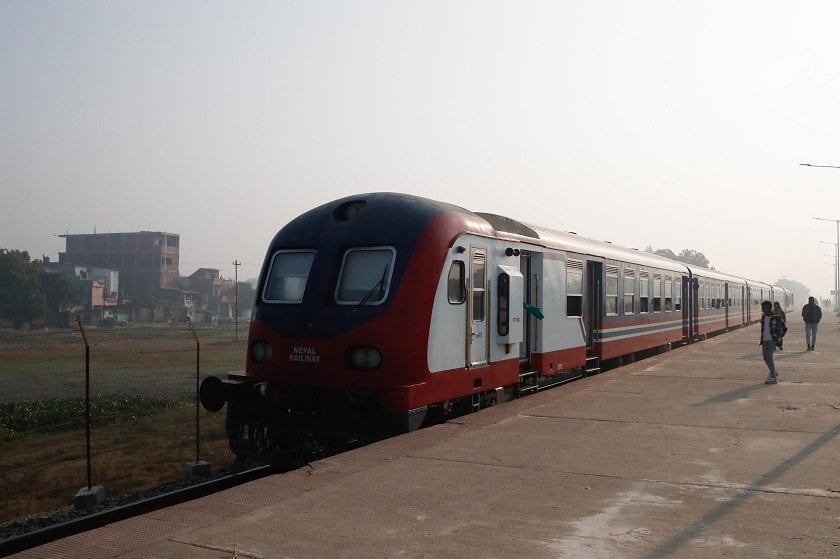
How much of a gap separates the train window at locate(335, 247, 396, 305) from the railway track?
2196 mm

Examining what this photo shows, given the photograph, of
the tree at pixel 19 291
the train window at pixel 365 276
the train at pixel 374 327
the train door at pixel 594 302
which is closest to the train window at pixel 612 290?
the train door at pixel 594 302

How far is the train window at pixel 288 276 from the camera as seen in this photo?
380 inches

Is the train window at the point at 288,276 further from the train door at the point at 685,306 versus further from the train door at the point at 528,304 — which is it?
the train door at the point at 685,306

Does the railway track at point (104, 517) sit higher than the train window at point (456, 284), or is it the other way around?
the train window at point (456, 284)

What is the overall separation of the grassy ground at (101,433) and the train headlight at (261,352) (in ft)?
11.7

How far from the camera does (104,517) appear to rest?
24.2ft

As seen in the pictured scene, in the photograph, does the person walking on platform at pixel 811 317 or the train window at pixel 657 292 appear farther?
the person walking on platform at pixel 811 317

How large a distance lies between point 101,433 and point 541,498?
13.4 metres

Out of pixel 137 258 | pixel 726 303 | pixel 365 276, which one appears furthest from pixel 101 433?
pixel 137 258

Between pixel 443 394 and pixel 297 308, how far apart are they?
6.71 feet

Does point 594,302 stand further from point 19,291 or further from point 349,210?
point 19,291

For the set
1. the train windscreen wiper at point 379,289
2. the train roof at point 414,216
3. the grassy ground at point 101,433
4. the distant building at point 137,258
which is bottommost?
the grassy ground at point 101,433

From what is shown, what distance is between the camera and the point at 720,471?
7.29 m

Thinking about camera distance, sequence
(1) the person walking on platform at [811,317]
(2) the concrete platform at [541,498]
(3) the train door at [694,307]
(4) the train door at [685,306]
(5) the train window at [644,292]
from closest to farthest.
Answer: (2) the concrete platform at [541,498] < (5) the train window at [644,292] < (1) the person walking on platform at [811,317] < (4) the train door at [685,306] < (3) the train door at [694,307]
